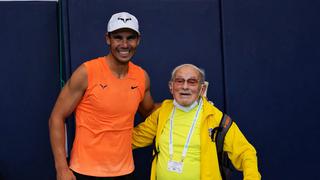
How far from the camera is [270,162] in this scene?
317 cm

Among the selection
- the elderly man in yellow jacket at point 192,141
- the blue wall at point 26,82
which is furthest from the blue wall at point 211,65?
the elderly man in yellow jacket at point 192,141

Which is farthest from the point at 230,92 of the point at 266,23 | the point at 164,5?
the point at 164,5

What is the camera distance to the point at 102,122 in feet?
7.68

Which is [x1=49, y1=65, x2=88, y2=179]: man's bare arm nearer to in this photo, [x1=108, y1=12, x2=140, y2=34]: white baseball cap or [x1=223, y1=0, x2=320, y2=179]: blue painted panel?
[x1=108, y1=12, x2=140, y2=34]: white baseball cap

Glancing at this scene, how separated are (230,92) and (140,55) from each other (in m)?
0.77

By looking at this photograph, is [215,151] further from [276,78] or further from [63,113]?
[276,78]

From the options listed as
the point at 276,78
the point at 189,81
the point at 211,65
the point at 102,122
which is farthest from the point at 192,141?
the point at 276,78

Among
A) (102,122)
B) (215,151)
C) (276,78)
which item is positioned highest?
(276,78)

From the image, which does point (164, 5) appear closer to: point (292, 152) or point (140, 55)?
point (140, 55)

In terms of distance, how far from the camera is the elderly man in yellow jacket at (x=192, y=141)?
233cm

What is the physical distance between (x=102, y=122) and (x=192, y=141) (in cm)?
56

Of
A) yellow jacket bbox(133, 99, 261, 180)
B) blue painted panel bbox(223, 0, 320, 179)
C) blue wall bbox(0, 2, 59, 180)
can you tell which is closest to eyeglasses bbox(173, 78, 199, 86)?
yellow jacket bbox(133, 99, 261, 180)

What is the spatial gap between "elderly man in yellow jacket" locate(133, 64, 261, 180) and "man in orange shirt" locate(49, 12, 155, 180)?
25cm

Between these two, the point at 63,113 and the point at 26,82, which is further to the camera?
the point at 26,82
